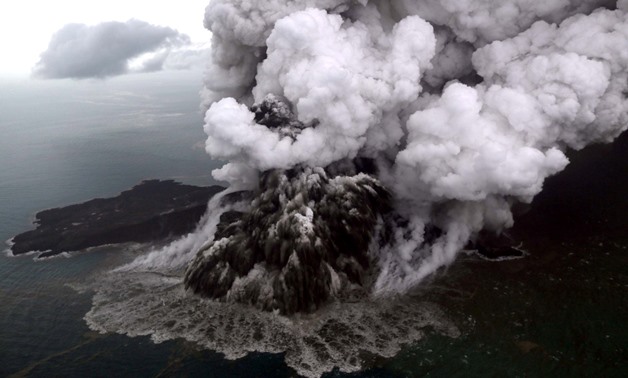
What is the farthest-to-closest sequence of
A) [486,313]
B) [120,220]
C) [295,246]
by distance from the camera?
[120,220] < [295,246] < [486,313]

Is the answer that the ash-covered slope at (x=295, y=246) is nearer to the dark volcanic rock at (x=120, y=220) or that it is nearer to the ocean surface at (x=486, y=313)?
the ocean surface at (x=486, y=313)

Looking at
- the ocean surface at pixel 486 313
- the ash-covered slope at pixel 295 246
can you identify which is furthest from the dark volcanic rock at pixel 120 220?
the ash-covered slope at pixel 295 246

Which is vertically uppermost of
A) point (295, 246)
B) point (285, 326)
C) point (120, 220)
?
point (295, 246)

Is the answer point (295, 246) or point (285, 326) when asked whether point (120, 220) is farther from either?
point (285, 326)

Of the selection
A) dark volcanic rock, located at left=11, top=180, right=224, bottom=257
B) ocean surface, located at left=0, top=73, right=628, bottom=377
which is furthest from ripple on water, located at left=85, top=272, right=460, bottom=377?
dark volcanic rock, located at left=11, top=180, right=224, bottom=257

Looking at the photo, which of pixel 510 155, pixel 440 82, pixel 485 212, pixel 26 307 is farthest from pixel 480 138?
pixel 26 307

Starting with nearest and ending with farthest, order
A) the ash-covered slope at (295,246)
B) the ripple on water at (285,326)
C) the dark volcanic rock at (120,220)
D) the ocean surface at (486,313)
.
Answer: the ocean surface at (486,313) < the ripple on water at (285,326) < the ash-covered slope at (295,246) < the dark volcanic rock at (120,220)

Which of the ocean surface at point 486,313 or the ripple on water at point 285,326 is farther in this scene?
the ripple on water at point 285,326

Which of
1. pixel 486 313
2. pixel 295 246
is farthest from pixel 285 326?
pixel 486 313

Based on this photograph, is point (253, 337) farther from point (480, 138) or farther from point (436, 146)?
point (480, 138)
